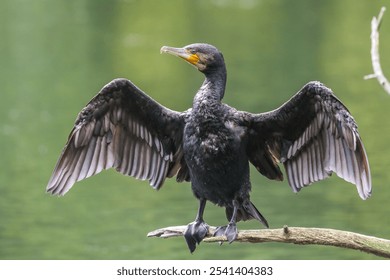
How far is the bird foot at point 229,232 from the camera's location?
7.94m

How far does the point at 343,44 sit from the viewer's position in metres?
32.4

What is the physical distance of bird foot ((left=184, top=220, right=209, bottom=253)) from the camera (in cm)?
815

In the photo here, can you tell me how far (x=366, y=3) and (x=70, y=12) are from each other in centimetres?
1072

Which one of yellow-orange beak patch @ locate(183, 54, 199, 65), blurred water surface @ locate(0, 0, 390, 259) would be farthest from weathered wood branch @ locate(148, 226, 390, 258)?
blurred water surface @ locate(0, 0, 390, 259)

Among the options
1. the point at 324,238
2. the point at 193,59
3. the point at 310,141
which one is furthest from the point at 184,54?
the point at 324,238

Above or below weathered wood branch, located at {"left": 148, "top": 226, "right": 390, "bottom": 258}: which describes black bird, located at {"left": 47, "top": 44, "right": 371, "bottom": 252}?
above

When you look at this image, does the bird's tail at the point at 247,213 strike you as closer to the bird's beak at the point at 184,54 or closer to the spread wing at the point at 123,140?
the spread wing at the point at 123,140

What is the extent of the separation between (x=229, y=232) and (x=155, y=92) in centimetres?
1766

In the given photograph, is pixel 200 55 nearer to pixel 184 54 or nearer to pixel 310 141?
pixel 184 54

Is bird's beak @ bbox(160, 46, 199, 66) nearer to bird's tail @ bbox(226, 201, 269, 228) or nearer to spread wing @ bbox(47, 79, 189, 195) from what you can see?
spread wing @ bbox(47, 79, 189, 195)

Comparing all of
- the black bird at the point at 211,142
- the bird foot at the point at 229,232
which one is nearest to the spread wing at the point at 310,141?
the black bird at the point at 211,142

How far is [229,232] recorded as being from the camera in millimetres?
8008

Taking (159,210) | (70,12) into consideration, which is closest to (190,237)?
(159,210)
